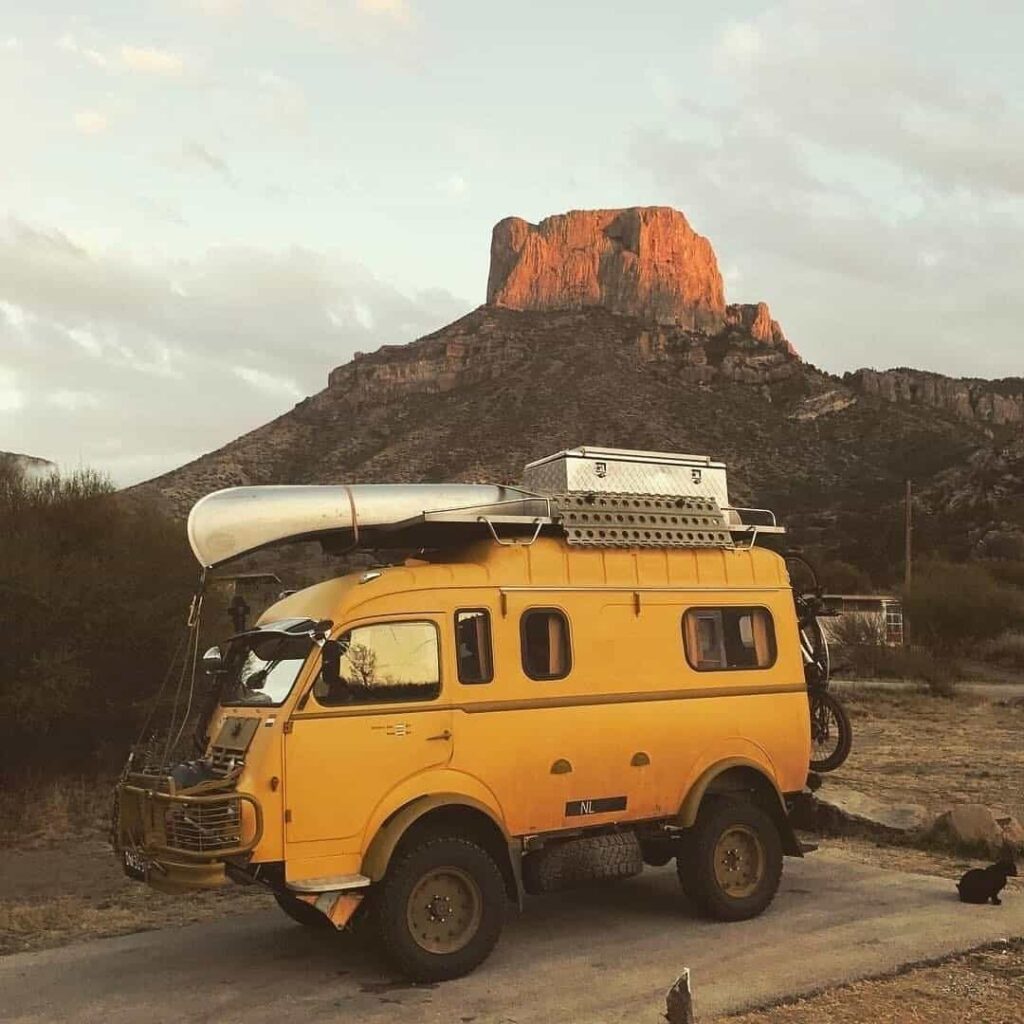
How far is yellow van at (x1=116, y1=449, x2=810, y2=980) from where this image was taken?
23.8 feet

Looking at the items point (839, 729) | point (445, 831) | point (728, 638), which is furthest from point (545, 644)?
point (839, 729)

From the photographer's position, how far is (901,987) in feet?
23.4

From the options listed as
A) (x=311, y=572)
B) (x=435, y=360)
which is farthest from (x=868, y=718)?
(x=435, y=360)

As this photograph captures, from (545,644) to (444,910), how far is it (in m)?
2.05

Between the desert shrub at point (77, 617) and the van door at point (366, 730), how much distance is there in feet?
30.3

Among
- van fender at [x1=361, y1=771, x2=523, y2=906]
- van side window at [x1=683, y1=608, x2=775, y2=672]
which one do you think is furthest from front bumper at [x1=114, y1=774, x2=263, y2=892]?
van side window at [x1=683, y1=608, x2=775, y2=672]

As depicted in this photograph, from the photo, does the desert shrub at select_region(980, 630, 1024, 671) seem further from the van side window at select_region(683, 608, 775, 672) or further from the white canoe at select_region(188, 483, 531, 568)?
the white canoe at select_region(188, 483, 531, 568)

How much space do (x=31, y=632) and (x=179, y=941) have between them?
8268 millimetres

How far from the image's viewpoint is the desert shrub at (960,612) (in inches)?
1731

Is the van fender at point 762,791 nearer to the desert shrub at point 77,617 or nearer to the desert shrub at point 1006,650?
the desert shrub at point 77,617

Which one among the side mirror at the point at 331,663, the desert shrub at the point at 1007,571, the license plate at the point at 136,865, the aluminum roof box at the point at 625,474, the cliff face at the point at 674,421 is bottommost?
the license plate at the point at 136,865

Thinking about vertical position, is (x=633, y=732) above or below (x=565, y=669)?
below

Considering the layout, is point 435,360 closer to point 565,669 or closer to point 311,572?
point 311,572

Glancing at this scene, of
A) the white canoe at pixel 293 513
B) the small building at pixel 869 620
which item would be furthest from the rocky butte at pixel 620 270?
the white canoe at pixel 293 513
